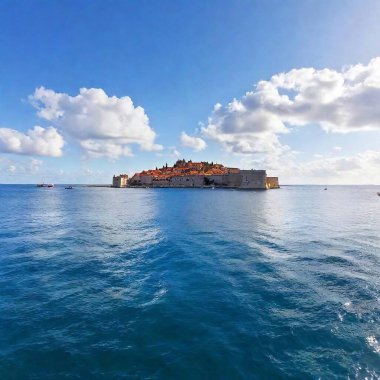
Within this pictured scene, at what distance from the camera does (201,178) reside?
14725cm

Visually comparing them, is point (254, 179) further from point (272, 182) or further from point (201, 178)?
point (201, 178)

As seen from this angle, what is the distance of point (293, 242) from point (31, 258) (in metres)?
17.6

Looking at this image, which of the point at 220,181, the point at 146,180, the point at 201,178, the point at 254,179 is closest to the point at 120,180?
the point at 146,180

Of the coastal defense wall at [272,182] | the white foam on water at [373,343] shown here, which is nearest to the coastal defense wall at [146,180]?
the coastal defense wall at [272,182]

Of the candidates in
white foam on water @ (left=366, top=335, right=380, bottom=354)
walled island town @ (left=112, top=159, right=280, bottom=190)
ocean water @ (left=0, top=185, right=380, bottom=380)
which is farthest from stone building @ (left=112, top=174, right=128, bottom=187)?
white foam on water @ (left=366, top=335, right=380, bottom=354)

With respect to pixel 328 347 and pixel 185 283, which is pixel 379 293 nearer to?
pixel 328 347

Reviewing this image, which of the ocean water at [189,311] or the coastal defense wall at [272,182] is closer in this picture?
the ocean water at [189,311]

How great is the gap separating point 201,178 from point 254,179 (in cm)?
3187

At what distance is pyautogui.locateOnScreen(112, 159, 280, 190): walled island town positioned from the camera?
125188mm

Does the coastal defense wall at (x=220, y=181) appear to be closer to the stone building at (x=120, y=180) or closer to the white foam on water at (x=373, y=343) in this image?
the stone building at (x=120, y=180)

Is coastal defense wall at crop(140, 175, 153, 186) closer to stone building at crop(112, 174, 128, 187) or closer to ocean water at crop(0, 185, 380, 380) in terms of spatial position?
stone building at crop(112, 174, 128, 187)

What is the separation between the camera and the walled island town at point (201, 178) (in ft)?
411

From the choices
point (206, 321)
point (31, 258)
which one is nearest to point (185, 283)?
point (206, 321)

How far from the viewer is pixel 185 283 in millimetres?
12750
